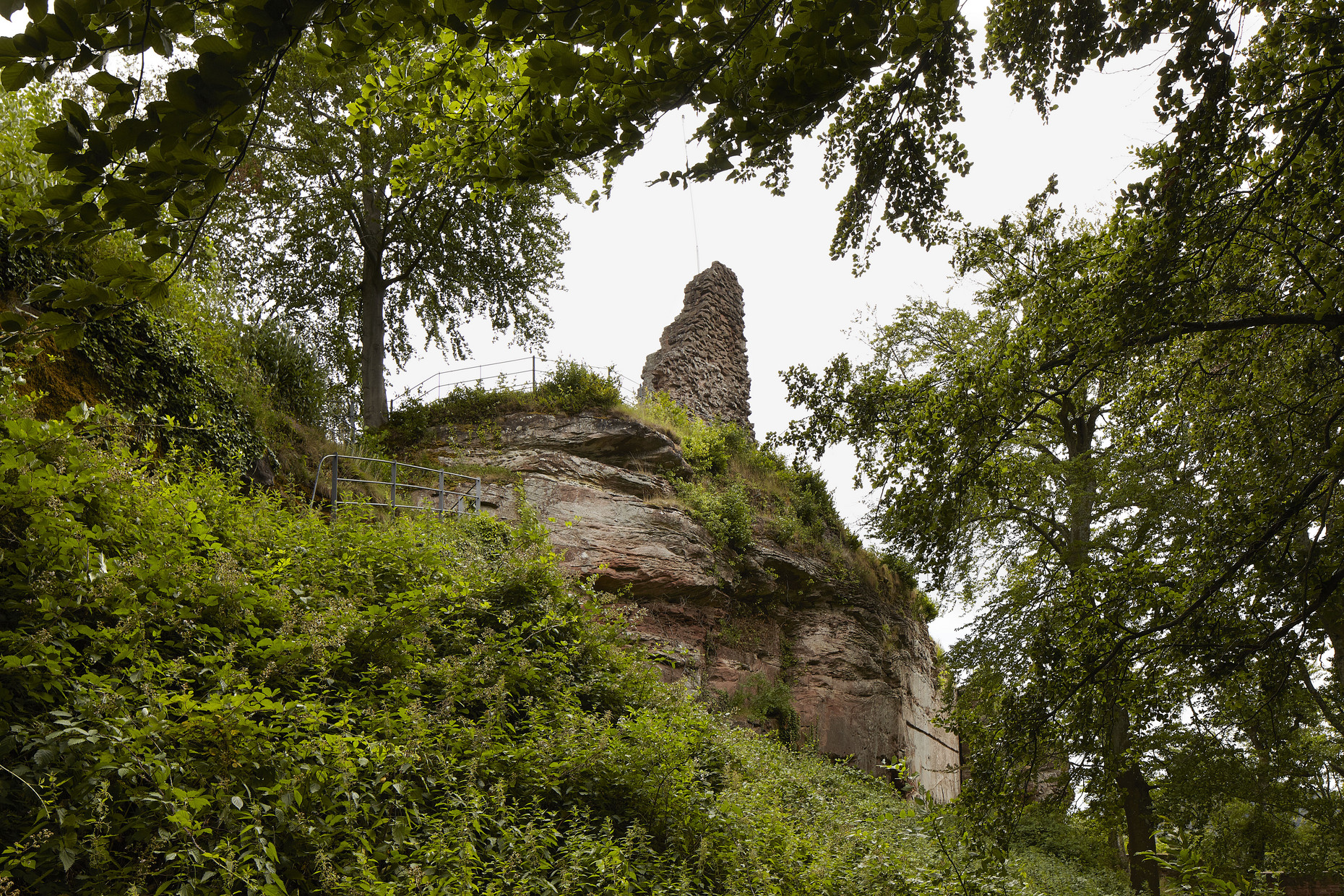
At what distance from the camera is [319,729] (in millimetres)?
3881

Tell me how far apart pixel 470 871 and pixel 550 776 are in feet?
4.71

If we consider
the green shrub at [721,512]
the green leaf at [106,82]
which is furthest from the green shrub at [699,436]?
the green leaf at [106,82]

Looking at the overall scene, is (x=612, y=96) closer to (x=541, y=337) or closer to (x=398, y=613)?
(x=398, y=613)

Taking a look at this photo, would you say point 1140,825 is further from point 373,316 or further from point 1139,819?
point 373,316

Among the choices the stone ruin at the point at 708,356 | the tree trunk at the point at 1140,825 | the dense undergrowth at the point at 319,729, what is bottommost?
A: the tree trunk at the point at 1140,825

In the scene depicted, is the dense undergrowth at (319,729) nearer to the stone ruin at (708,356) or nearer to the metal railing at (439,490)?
the metal railing at (439,490)

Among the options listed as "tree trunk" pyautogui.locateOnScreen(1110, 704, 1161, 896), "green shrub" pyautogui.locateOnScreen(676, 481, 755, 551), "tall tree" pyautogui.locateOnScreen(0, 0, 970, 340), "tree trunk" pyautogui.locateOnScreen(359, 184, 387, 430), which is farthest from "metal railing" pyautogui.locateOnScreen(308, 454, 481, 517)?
"tree trunk" pyautogui.locateOnScreen(1110, 704, 1161, 896)

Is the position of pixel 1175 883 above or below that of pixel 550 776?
below

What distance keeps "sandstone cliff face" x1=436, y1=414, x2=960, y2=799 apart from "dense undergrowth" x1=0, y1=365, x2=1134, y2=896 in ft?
13.8

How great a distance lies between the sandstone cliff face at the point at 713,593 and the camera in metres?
11.6

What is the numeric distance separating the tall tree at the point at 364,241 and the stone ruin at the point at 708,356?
326 cm

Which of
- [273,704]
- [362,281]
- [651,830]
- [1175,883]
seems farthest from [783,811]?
[362,281]

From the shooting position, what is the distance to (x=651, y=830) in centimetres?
512

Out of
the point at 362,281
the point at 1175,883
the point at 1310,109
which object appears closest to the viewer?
the point at 1175,883
